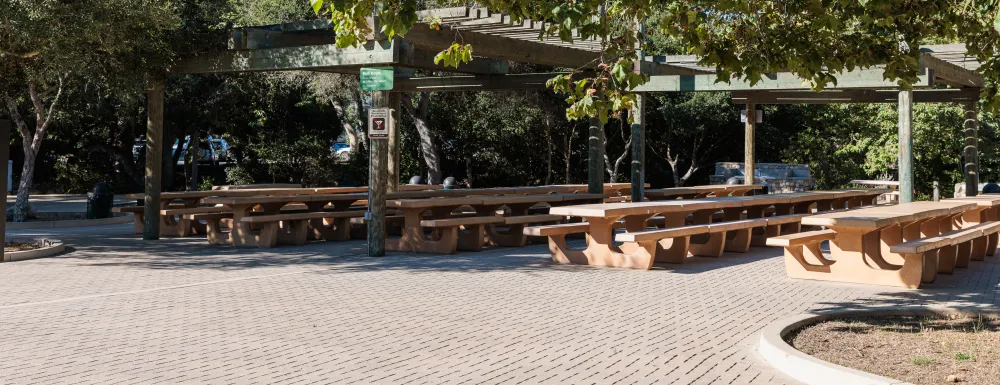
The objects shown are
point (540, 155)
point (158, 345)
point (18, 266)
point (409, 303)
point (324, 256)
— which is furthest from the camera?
point (540, 155)

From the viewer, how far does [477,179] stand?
32.8 m

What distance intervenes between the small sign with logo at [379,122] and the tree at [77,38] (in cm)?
341

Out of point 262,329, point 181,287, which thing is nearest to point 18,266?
point 181,287

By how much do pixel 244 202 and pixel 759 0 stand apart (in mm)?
7936

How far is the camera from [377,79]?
12359mm

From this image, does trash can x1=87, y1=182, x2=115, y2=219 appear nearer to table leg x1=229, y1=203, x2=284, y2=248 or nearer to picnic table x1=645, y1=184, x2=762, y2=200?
table leg x1=229, y1=203, x2=284, y2=248

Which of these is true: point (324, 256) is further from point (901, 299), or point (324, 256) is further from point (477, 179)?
point (477, 179)

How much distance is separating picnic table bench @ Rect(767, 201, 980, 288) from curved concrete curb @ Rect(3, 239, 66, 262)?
28.6ft

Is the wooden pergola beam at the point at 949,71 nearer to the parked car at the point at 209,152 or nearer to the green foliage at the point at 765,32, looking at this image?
the green foliage at the point at 765,32

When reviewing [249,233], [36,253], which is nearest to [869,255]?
[249,233]

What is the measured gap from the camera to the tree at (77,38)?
12.0 m

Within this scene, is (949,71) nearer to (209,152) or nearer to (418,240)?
(418,240)

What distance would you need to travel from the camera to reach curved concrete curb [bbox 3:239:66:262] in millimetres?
12008

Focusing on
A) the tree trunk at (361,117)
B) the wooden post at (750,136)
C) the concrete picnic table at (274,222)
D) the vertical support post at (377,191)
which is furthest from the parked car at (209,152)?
the vertical support post at (377,191)
